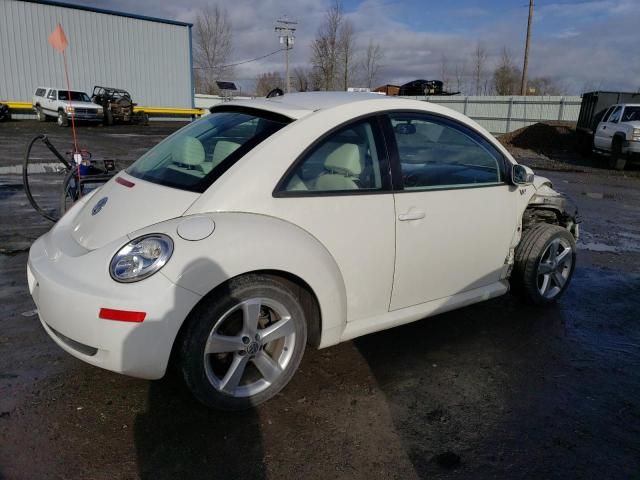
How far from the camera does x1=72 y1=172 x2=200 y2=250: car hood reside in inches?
106

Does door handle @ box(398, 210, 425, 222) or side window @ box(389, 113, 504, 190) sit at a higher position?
side window @ box(389, 113, 504, 190)

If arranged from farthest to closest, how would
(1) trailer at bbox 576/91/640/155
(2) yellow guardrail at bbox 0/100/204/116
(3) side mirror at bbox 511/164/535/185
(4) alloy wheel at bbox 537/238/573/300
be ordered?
(2) yellow guardrail at bbox 0/100/204/116 → (1) trailer at bbox 576/91/640/155 → (4) alloy wheel at bbox 537/238/573/300 → (3) side mirror at bbox 511/164/535/185

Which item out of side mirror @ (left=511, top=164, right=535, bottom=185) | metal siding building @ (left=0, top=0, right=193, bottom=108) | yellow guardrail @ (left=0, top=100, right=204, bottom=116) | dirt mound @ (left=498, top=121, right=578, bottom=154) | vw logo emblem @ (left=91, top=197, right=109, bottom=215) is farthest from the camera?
metal siding building @ (left=0, top=0, right=193, bottom=108)

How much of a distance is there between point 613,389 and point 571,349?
55 centimetres

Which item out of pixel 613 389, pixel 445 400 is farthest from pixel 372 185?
pixel 613 389

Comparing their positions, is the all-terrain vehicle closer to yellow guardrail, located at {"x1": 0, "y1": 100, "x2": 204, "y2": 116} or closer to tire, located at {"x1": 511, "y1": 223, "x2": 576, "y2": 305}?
yellow guardrail, located at {"x1": 0, "y1": 100, "x2": 204, "y2": 116}

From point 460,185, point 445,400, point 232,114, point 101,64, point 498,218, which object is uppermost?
point 101,64

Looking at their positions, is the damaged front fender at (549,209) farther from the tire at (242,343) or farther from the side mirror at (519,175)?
the tire at (242,343)

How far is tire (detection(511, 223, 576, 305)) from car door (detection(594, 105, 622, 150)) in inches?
580

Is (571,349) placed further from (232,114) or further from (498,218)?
(232,114)

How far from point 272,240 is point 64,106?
92.8 ft

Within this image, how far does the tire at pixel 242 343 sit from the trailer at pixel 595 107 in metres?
21.0

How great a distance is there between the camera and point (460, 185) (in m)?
3.53

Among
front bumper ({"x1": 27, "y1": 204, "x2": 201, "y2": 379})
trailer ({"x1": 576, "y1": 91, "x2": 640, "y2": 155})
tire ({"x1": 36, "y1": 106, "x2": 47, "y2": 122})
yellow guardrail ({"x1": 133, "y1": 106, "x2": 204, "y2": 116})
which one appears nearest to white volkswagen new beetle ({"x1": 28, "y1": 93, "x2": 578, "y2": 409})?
front bumper ({"x1": 27, "y1": 204, "x2": 201, "y2": 379})
